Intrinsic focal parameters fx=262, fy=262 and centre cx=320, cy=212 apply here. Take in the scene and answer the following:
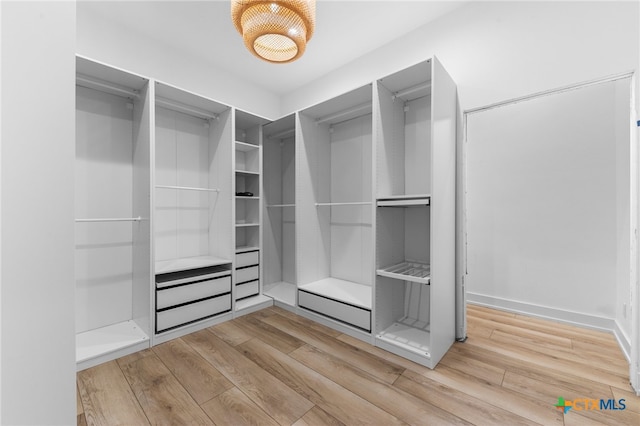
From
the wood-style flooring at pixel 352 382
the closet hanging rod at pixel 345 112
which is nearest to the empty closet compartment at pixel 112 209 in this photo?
the wood-style flooring at pixel 352 382

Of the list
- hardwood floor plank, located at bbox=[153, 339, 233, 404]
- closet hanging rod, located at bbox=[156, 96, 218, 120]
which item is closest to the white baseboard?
hardwood floor plank, located at bbox=[153, 339, 233, 404]

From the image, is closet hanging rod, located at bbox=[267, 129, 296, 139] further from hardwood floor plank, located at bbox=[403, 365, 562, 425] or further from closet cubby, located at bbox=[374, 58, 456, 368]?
hardwood floor plank, located at bbox=[403, 365, 562, 425]

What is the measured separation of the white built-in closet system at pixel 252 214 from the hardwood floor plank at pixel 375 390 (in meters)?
0.40

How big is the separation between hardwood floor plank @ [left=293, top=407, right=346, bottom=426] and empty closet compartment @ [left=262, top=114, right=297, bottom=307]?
2074mm

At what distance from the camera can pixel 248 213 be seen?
3.42 meters

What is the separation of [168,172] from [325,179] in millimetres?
1761

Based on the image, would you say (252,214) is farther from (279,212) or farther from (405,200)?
(405,200)

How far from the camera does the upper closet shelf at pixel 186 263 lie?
7.98ft

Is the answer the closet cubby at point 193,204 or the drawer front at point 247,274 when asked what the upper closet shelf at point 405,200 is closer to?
the closet cubby at point 193,204

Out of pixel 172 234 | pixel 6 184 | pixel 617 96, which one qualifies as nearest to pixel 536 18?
pixel 617 96

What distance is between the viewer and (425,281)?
1953 millimetres

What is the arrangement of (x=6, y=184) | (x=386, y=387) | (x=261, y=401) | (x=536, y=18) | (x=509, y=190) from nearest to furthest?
(x=6, y=184) < (x=261, y=401) < (x=386, y=387) < (x=536, y=18) < (x=509, y=190)

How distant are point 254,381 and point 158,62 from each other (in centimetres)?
321

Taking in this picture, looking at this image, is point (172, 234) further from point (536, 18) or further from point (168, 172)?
point (536, 18)
